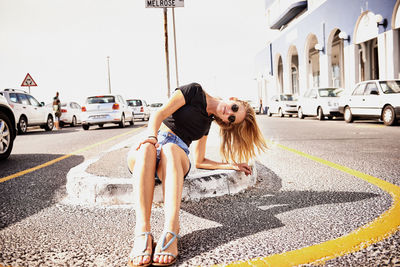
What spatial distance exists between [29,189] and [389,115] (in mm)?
10482

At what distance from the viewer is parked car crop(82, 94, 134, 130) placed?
14.4 meters

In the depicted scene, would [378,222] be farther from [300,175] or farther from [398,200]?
[300,175]

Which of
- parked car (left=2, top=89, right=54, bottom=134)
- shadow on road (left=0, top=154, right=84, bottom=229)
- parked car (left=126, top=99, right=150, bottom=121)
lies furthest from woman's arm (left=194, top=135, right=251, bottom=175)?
parked car (left=126, top=99, right=150, bottom=121)

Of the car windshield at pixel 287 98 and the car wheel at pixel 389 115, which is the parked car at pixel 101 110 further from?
the car windshield at pixel 287 98

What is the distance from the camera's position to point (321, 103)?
626 inches

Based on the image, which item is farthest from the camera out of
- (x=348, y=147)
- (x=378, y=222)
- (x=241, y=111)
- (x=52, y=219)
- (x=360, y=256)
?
(x=348, y=147)

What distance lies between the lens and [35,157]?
5938 mm

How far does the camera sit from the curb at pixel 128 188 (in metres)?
2.88

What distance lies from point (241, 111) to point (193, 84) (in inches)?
17.6

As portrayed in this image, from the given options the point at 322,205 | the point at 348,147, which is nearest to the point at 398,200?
the point at 322,205

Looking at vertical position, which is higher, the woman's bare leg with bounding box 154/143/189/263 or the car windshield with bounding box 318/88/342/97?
the car windshield with bounding box 318/88/342/97

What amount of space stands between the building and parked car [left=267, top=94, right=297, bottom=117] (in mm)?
3043

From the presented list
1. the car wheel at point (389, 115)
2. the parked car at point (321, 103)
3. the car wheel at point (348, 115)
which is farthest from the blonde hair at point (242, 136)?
the parked car at point (321, 103)

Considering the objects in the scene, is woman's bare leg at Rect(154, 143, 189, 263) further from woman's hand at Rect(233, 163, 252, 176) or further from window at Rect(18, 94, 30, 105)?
window at Rect(18, 94, 30, 105)
